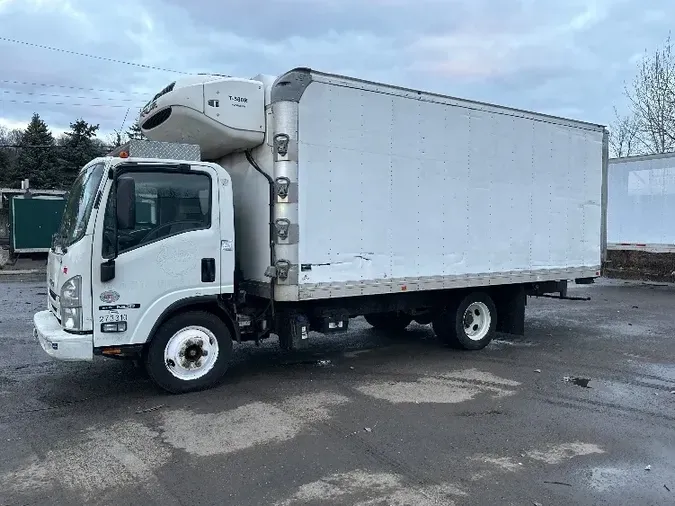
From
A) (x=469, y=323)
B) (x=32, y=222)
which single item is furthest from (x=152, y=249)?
(x=32, y=222)

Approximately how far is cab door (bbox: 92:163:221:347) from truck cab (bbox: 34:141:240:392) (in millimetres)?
10

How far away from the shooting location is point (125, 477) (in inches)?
176

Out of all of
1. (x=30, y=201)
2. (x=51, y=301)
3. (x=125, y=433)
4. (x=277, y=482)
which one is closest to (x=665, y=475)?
(x=277, y=482)

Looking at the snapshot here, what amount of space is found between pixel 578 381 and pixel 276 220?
4312 mm

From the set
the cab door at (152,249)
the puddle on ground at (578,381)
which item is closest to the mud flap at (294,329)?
the cab door at (152,249)

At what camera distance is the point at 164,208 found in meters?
6.34

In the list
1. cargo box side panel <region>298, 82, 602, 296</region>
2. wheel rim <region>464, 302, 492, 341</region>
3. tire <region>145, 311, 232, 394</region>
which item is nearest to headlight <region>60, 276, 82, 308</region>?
tire <region>145, 311, 232, 394</region>

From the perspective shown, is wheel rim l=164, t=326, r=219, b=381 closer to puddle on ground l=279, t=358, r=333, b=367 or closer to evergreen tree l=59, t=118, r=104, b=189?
Result: puddle on ground l=279, t=358, r=333, b=367

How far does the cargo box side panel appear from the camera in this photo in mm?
6934

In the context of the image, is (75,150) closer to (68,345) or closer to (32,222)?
(32,222)

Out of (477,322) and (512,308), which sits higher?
(512,308)

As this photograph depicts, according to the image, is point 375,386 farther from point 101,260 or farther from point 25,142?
point 25,142

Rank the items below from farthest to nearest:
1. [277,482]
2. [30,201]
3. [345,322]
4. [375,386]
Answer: [30,201], [345,322], [375,386], [277,482]

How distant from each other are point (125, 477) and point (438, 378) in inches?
164
